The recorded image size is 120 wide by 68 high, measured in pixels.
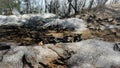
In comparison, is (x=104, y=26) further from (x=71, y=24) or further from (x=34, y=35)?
(x=34, y=35)

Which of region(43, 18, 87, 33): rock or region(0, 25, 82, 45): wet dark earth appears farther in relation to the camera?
region(43, 18, 87, 33): rock

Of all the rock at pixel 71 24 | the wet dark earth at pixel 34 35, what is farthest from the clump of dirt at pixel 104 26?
the wet dark earth at pixel 34 35

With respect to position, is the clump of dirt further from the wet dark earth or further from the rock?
the wet dark earth

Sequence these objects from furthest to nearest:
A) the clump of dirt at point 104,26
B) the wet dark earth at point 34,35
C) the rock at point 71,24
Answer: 1. the rock at point 71,24
2. the clump of dirt at point 104,26
3. the wet dark earth at point 34,35

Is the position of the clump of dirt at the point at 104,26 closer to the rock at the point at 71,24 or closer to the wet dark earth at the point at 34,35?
the rock at the point at 71,24

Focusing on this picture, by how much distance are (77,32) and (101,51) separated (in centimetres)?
282

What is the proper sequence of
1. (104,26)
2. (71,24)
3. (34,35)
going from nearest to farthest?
(34,35) → (104,26) → (71,24)

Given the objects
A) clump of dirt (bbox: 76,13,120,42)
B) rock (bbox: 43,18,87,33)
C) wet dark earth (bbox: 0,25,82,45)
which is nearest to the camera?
wet dark earth (bbox: 0,25,82,45)

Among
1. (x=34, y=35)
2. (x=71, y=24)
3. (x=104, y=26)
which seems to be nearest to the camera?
(x=34, y=35)

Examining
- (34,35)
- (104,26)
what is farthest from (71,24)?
(34,35)

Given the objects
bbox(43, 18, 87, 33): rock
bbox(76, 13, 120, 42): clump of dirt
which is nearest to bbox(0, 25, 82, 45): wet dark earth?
bbox(43, 18, 87, 33): rock

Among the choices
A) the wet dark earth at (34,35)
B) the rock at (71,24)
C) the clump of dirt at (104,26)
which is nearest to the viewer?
the wet dark earth at (34,35)

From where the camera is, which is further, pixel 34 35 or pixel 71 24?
pixel 71 24

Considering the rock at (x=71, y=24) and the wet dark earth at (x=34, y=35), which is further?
the rock at (x=71, y=24)
